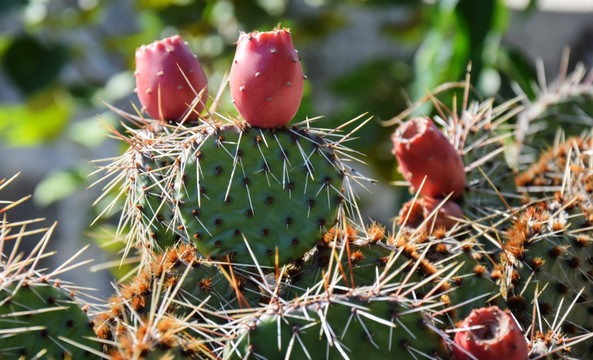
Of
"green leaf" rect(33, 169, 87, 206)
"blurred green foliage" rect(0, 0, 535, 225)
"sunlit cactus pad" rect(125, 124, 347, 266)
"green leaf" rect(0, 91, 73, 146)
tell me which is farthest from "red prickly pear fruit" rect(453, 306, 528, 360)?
"green leaf" rect(0, 91, 73, 146)

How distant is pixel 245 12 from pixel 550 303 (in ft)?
6.92

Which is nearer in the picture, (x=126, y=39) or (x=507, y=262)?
(x=507, y=262)

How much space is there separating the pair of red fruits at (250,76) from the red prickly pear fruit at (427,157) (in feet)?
0.59

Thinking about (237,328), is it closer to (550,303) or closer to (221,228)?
(221,228)

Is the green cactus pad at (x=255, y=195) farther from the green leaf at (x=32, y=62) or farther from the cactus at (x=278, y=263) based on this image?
the green leaf at (x=32, y=62)

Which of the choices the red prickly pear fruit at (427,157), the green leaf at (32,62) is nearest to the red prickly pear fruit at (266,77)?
the red prickly pear fruit at (427,157)

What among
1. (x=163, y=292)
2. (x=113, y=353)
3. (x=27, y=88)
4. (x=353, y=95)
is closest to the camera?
(x=113, y=353)

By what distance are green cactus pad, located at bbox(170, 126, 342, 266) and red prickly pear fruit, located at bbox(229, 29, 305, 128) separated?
0.03 metres

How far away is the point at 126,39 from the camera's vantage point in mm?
2699

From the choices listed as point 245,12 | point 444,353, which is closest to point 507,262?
point 444,353

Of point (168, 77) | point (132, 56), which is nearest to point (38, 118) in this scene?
point (132, 56)

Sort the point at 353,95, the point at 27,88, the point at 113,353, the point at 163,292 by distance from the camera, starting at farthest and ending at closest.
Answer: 1. the point at 353,95
2. the point at 27,88
3. the point at 163,292
4. the point at 113,353

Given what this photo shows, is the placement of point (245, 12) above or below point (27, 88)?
above

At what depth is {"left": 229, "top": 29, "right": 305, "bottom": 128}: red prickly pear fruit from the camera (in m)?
0.73
